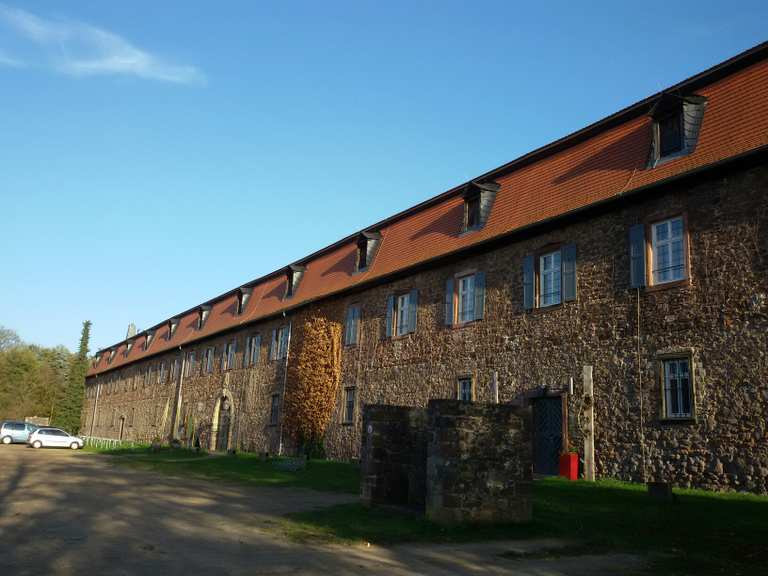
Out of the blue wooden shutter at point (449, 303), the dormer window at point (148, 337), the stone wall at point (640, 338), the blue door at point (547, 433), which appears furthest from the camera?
the dormer window at point (148, 337)

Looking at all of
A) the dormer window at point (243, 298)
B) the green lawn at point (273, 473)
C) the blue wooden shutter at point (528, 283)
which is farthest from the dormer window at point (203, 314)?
the blue wooden shutter at point (528, 283)

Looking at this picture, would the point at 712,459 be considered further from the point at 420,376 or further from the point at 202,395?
the point at 202,395

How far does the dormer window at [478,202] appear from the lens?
801 inches

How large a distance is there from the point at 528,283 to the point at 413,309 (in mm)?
5260

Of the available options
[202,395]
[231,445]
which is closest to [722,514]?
[231,445]

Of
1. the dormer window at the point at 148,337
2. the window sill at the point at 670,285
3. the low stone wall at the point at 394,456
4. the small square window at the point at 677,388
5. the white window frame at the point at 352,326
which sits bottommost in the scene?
the low stone wall at the point at 394,456

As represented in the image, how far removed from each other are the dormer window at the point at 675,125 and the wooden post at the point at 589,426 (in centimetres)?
497

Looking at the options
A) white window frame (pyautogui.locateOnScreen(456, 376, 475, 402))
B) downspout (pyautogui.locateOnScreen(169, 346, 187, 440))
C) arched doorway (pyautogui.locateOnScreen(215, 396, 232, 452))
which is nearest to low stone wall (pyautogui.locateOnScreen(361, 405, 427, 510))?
white window frame (pyautogui.locateOnScreen(456, 376, 475, 402))

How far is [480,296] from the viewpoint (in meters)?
19.5

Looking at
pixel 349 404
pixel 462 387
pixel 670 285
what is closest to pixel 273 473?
pixel 349 404

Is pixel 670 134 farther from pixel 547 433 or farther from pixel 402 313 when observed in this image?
pixel 402 313

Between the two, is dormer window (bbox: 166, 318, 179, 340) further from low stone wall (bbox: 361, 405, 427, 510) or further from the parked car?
low stone wall (bbox: 361, 405, 427, 510)

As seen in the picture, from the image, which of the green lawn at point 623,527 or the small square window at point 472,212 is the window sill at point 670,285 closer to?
the green lawn at point 623,527

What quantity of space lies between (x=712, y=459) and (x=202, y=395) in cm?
3056
